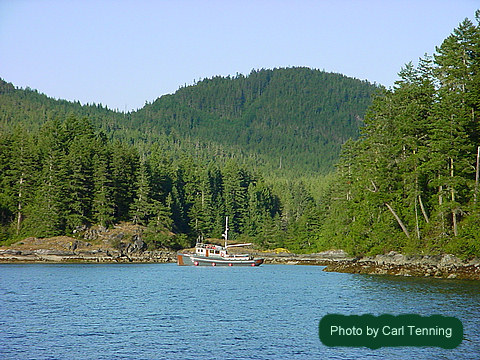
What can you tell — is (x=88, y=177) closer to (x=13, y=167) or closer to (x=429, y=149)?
(x=13, y=167)

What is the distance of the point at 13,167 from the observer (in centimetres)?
10612

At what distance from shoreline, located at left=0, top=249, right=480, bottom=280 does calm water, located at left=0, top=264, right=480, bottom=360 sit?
12.1ft

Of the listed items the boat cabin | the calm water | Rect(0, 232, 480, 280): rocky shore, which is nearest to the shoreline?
Rect(0, 232, 480, 280): rocky shore

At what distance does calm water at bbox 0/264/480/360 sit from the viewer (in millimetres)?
25203

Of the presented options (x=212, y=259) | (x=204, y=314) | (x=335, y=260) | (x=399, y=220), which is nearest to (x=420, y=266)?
(x=399, y=220)

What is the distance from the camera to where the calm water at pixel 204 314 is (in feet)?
82.7

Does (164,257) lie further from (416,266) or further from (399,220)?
(416,266)

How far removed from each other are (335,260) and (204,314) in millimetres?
69133

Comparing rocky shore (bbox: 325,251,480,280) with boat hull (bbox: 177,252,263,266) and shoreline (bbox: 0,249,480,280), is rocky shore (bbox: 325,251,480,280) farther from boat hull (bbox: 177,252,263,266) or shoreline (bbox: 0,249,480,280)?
boat hull (bbox: 177,252,263,266)

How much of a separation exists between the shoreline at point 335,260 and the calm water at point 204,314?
369 cm

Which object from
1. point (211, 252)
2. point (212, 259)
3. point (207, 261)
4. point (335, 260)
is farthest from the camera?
point (335, 260)

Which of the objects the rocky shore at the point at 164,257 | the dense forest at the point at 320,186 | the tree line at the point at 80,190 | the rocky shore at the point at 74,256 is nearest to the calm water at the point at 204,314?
the rocky shore at the point at 164,257

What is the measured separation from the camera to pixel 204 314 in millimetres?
36688

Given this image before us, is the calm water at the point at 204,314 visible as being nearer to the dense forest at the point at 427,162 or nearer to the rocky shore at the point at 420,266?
the rocky shore at the point at 420,266
